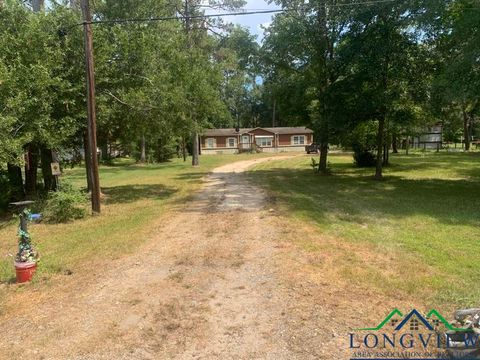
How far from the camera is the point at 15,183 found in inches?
500

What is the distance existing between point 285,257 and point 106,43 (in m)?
9.03

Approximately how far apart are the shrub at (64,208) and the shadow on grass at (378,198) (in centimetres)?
559

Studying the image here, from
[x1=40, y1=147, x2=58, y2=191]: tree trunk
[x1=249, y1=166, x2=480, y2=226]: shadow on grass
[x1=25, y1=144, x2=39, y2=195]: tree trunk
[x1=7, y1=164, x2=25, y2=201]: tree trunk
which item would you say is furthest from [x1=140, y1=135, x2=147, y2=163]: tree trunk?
[x1=7, y1=164, x2=25, y2=201]: tree trunk

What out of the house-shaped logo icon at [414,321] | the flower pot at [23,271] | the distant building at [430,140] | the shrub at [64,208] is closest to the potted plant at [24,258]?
the flower pot at [23,271]

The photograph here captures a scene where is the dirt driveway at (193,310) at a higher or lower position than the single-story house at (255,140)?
lower

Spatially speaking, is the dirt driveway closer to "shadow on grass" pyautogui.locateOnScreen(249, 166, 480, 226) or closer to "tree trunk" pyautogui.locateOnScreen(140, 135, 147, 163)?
"shadow on grass" pyautogui.locateOnScreen(249, 166, 480, 226)

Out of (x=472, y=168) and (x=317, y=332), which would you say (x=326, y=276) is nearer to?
(x=317, y=332)

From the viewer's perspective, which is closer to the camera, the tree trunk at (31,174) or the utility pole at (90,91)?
the utility pole at (90,91)

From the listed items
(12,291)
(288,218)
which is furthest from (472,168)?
(12,291)

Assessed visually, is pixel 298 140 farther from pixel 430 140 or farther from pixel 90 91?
pixel 90 91

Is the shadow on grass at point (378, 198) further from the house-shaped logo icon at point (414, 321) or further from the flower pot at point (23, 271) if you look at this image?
the flower pot at point (23, 271)

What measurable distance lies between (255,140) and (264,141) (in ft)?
4.10

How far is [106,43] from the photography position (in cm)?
1164

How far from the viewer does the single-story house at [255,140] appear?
168ft
